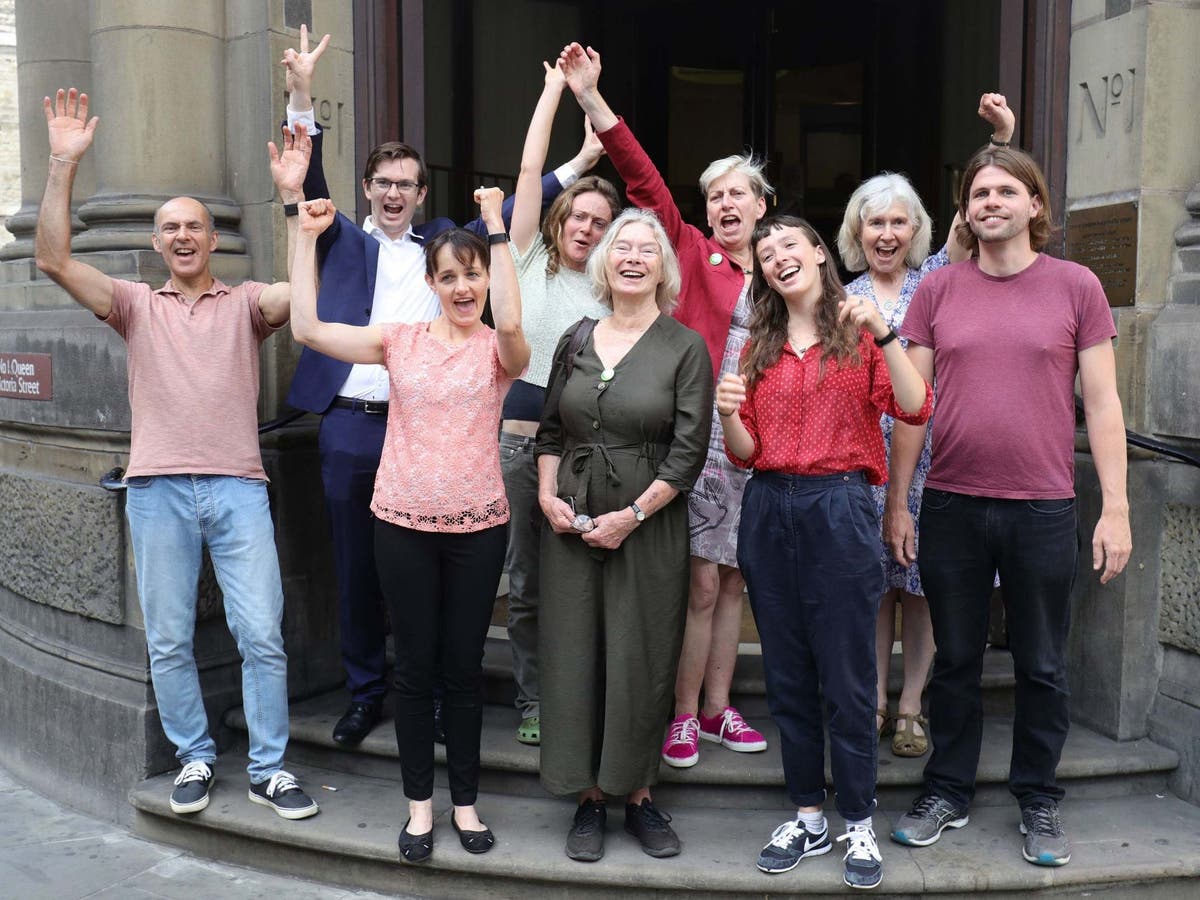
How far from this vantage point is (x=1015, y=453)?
3311 millimetres

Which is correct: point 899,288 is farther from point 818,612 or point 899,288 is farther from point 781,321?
point 818,612

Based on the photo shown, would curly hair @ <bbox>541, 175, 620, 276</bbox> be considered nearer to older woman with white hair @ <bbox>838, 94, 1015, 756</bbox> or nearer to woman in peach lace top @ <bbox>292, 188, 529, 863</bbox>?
woman in peach lace top @ <bbox>292, 188, 529, 863</bbox>

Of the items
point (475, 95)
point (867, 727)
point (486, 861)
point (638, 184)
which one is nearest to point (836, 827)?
point (867, 727)

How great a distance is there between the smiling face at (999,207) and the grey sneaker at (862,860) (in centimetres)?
170

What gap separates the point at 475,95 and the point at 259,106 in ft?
12.6

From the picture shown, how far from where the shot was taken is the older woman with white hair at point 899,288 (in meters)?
3.78

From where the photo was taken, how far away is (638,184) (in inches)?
145

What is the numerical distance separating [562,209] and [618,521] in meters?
1.09

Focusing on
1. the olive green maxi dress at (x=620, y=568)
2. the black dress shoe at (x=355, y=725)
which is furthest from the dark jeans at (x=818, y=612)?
the black dress shoe at (x=355, y=725)

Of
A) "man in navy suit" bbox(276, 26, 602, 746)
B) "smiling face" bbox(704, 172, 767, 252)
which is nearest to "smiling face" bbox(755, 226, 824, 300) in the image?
"smiling face" bbox(704, 172, 767, 252)

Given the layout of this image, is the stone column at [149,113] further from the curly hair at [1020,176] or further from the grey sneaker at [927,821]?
the grey sneaker at [927,821]

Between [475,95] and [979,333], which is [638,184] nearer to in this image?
[979,333]

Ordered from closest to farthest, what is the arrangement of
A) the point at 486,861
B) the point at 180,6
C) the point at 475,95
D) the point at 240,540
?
the point at 486,861, the point at 240,540, the point at 180,6, the point at 475,95

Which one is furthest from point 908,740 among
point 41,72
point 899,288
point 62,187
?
point 41,72
